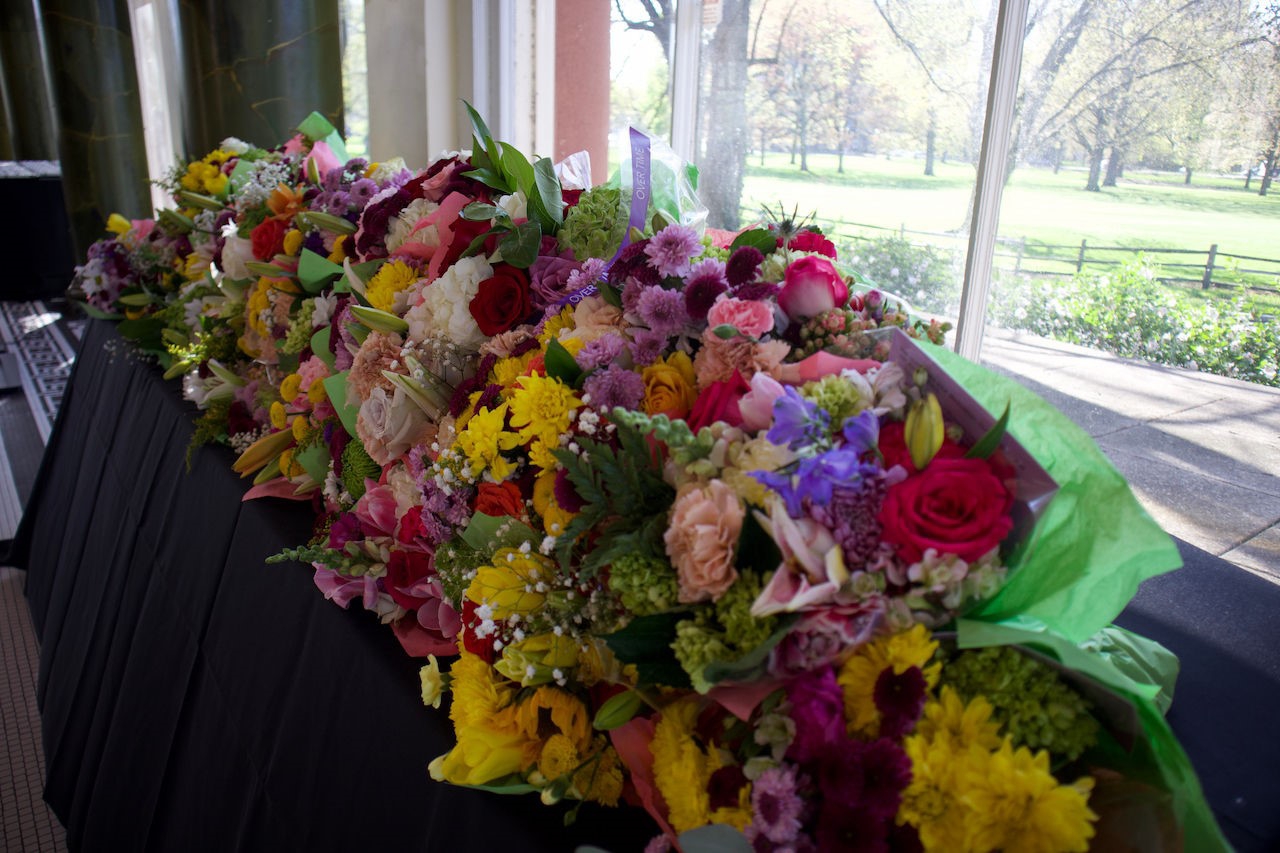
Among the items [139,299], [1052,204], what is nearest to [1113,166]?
[1052,204]

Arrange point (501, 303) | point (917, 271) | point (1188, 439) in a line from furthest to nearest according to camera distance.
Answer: point (917, 271) → point (1188, 439) → point (501, 303)

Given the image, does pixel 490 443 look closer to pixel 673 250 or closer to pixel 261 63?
pixel 673 250

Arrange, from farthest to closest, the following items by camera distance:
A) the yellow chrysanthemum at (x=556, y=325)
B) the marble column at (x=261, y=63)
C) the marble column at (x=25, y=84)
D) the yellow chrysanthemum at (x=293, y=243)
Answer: the marble column at (x=25, y=84) → the marble column at (x=261, y=63) → the yellow chrysanthemum at (x=293, y=243) → the yellow chrysanthemum at (x=556, y=325)

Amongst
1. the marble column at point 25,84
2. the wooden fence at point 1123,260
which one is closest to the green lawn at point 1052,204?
the wooden fence at point 1123,260

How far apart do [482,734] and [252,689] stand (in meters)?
0.75

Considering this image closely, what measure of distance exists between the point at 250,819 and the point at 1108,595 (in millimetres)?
1226

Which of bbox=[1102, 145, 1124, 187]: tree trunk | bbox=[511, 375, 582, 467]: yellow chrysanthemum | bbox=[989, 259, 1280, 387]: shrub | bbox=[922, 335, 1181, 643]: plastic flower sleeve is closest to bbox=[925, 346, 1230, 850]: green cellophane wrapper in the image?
bbox=[922, 335, 1181, 643]: plastic flower sleeve

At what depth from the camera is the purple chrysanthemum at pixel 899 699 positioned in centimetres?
65

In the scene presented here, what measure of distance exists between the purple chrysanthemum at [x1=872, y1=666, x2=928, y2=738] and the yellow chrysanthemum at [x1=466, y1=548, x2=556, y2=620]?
38 centimetres

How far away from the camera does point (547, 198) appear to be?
1.24 metres

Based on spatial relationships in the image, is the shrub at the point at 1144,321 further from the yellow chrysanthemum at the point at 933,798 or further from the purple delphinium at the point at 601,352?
the yellow chrysanthemum at the point at 933,798

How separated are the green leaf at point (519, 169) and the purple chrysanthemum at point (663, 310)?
0.39 m

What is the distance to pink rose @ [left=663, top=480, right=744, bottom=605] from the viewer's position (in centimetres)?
73

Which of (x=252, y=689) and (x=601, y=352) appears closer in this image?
(x=601, y=352)
